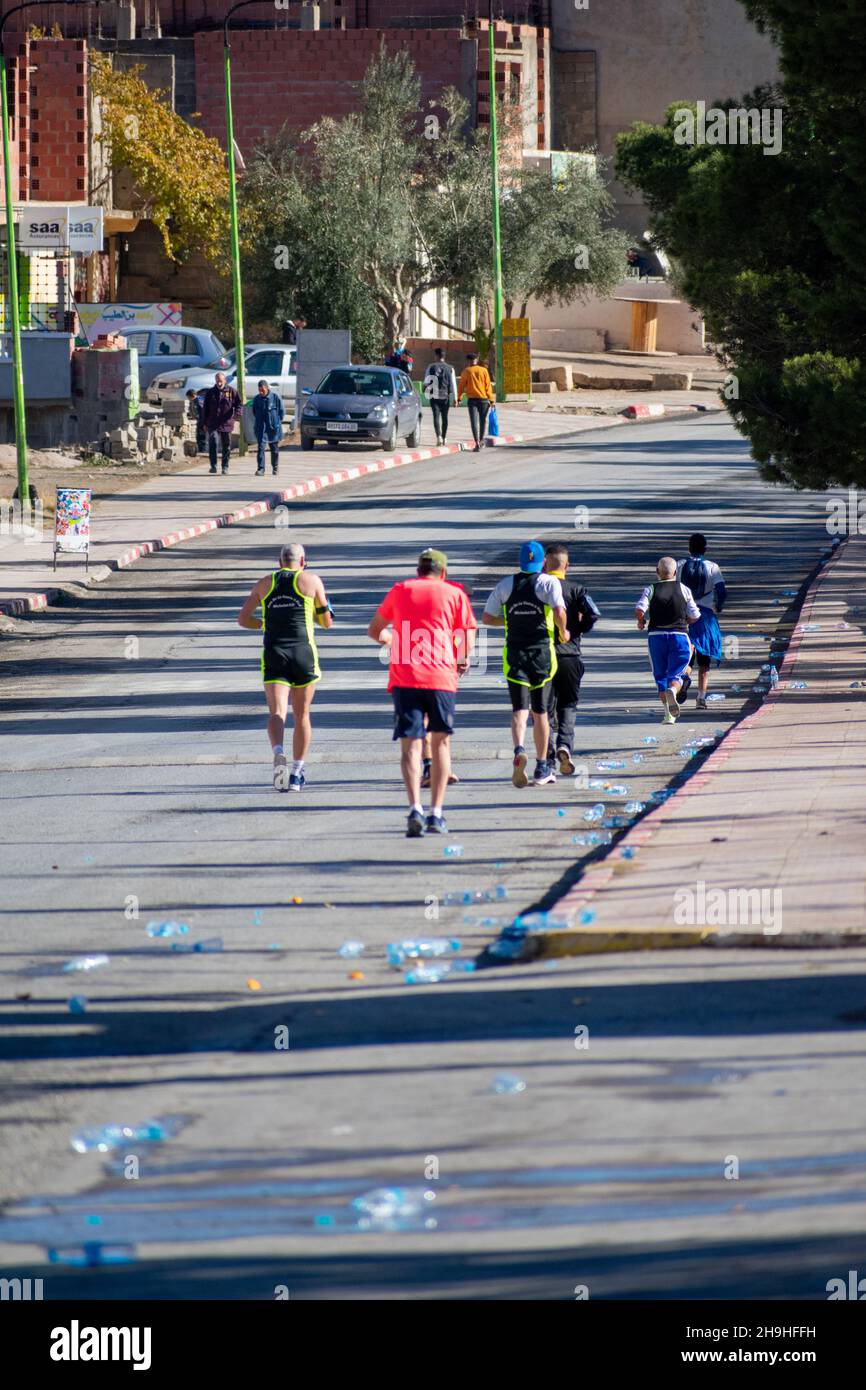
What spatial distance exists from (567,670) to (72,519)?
14.7 metres

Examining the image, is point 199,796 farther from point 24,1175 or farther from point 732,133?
point 732,133

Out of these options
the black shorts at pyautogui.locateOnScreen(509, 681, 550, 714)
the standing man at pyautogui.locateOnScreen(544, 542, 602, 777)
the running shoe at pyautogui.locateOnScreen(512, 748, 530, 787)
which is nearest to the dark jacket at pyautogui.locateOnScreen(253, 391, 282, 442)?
the standing man at pyautogui.locateOnScreen(544, 542, 602, 777)

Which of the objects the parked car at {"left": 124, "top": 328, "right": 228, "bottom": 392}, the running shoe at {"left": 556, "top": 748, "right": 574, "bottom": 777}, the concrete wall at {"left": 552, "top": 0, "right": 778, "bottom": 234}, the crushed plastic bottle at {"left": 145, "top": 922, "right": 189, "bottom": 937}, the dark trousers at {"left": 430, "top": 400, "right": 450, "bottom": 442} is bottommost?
the running shoe at {"left": 556, "top": 748, "right": 574, "bottom": 777}

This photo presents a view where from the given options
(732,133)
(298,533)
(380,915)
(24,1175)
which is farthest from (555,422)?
(24,1175)

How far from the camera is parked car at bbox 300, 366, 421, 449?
42125 mm

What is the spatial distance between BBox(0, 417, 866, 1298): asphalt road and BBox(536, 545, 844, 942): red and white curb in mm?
305

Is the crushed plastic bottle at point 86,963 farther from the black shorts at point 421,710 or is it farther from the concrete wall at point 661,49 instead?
the concrete wall at point 661,49

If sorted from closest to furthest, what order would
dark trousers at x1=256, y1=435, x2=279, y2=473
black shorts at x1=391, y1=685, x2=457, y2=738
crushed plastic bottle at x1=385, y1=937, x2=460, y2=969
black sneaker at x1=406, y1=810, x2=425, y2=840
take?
crushed plastic bottle at x1=385, y1=937, x2=460, y2=969 < black sneaker at x1=406, y1=810, x2=425, y2=840 < black shorts at x1=391, y1=685, x2=457, y2=738 < dark trousers at x1=256, y1=435, x2=279, y2=473

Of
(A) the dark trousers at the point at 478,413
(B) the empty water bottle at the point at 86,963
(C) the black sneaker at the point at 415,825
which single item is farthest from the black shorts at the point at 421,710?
(A) the dark trousers at the point at 478,413

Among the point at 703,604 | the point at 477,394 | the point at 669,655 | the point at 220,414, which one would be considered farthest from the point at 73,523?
the point at 477,394

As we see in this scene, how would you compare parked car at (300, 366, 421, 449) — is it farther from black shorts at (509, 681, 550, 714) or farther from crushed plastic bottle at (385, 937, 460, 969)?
crushed plastic bottle at (385, 937, 460, 969)

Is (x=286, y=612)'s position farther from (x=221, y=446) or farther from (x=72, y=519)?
(x=221, y=446)

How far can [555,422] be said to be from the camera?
50.2 m

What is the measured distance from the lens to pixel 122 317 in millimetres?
52438
